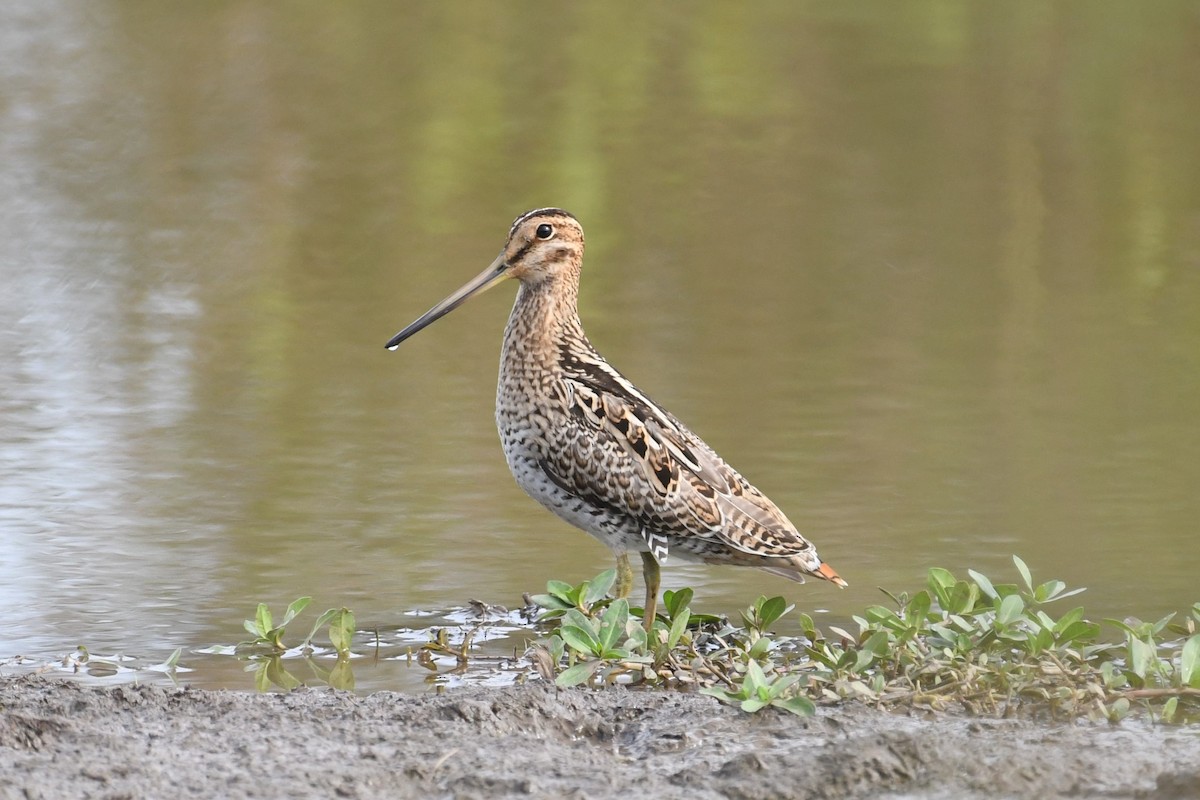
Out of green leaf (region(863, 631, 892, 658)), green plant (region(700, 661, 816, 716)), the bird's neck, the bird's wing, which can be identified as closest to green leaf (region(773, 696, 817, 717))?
green plant (region(700, 661, 816, 716))

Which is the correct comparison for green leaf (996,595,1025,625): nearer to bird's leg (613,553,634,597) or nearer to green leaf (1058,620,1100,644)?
green leaf (1058,620,1100,644)

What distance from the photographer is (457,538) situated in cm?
650

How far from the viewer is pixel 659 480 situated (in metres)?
5.69

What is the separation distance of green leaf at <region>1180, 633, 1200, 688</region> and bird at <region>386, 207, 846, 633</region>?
1163mm

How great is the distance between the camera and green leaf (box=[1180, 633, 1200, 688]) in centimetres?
475

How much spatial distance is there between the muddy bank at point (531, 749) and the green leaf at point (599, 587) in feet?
1.51

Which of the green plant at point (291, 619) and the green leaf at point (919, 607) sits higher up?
the green leaf at point (919, 607)

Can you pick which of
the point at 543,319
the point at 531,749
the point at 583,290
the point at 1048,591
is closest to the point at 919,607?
the point at 1048,591

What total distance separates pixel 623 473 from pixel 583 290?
3.93 metres

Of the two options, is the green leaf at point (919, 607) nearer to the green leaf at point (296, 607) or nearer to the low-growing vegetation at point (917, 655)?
the low-growing vegetation at point (917, 655)

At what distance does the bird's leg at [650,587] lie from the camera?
561 centimetres

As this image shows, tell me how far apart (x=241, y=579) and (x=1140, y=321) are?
462 centimetres

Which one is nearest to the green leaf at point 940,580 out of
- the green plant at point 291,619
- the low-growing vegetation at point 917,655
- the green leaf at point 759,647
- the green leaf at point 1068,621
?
the low-growing vegetation at point 917,655

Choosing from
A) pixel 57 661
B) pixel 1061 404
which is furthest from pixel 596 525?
pixel 1061 404
